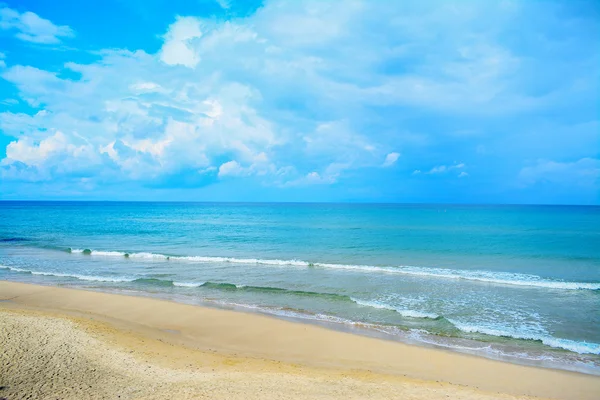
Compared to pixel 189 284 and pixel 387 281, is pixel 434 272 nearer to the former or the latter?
pixel 387 281


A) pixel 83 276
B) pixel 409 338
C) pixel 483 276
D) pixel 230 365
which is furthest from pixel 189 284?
pixel 483 276

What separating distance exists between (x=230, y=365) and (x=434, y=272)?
60.4ft

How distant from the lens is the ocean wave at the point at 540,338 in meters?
12.6

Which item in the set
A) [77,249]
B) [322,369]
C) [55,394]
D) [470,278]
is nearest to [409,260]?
[470,278]

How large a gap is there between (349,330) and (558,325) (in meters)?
8.83

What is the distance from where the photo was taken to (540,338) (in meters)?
13.5

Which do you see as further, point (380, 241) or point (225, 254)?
point (380, 241)

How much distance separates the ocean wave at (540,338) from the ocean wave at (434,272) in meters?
9.26

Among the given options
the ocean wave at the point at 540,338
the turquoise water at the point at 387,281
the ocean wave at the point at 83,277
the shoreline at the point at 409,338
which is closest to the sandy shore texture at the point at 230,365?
the shoreline at the point at 409,338

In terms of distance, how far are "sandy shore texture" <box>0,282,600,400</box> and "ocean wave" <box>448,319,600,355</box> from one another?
223 centimetres

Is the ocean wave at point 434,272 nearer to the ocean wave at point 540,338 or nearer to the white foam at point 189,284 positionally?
the white foam at point 189,284

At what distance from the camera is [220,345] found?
12844 millimetres

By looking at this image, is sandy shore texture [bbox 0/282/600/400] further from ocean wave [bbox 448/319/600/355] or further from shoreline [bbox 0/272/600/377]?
ocean wave [bbox 448/319/600/355]

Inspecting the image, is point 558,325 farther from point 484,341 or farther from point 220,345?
point 220,345
